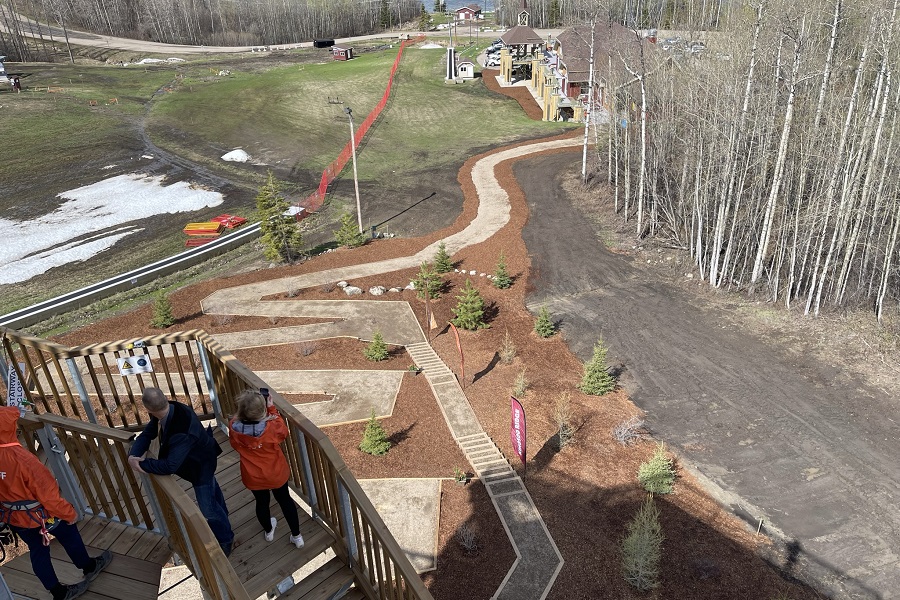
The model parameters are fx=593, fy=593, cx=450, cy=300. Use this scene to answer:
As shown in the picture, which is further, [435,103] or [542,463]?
[435,103]

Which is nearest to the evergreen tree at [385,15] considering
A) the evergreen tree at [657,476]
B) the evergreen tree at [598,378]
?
the evergreen tree at [598,378]

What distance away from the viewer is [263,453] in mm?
5316

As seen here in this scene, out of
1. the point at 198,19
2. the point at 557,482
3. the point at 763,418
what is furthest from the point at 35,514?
the point at 198,19

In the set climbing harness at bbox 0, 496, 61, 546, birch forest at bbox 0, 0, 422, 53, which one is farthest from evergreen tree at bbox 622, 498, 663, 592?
birch forest at bbox 0, 0, 422, 53

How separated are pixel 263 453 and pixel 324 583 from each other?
130cm

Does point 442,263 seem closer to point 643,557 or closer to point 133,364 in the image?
point 643,557

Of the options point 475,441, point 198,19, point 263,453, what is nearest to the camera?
point 263,453

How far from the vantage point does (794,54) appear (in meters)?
17.7

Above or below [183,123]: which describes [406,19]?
above

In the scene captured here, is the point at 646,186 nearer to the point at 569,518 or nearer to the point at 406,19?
the point at 569,518

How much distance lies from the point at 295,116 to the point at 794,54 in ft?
129

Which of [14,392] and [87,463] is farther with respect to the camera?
[14,392]

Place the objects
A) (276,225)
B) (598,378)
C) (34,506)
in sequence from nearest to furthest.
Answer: (34,506) → (598,378) → (276,225)

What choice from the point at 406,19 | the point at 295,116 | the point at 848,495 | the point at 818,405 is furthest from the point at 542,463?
the point at 406,19
